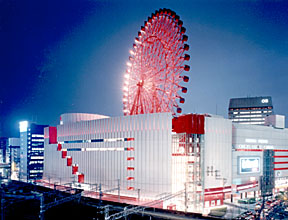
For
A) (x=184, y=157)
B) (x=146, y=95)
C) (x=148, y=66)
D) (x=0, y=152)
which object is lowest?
(x=0, y=152)

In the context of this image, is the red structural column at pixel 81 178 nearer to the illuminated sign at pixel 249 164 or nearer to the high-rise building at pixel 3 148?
the illuminated sign at pixel 249 164

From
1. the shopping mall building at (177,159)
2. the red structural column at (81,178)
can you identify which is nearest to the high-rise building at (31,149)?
the shopping mall building at (177,159)

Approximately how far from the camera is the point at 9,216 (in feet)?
99.9

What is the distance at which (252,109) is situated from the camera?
146 meters

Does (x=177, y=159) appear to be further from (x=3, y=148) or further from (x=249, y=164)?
(x=3, y=148)

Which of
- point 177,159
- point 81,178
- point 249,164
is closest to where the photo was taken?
point 177,159

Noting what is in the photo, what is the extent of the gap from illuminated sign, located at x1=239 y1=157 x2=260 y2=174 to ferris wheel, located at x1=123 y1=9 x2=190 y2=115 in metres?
16.0

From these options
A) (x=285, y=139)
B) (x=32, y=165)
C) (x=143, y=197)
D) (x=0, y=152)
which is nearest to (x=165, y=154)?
(x=143, y=197)

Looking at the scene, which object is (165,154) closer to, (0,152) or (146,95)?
(146,95)

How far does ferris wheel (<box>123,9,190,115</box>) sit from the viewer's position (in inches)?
1469

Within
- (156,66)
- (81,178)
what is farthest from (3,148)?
(156,66)

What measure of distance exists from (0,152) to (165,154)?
141 m

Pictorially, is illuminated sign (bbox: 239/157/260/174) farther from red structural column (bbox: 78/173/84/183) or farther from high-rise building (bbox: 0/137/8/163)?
high-rise building (bbox: 0/137/8/163)

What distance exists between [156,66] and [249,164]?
75.7 ft
